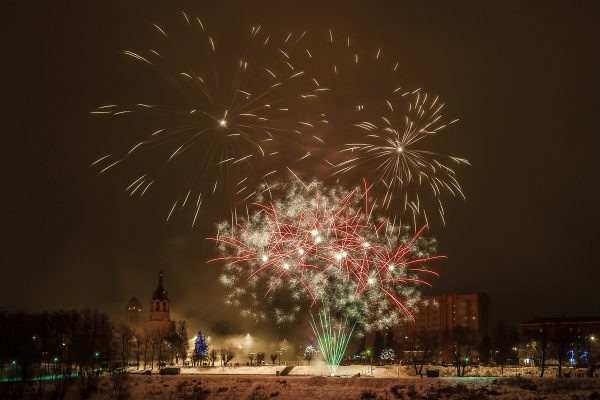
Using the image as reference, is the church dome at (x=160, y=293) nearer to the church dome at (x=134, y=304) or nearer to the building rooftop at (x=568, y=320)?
the church dome at (x=134, y=304)

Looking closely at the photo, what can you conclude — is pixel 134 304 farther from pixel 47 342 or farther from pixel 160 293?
pixel 47 342

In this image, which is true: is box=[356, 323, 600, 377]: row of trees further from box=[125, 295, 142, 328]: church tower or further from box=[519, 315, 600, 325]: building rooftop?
box=[125, 295, 142, 328]: church tower

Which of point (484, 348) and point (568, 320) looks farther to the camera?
point (568, 320)

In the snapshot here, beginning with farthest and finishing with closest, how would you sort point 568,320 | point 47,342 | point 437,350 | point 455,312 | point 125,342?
point 455,312
point 568,320
point 125,342
point 437,350
point 47,342

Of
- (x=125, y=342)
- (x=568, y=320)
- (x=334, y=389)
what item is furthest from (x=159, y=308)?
(x=334, y=389)

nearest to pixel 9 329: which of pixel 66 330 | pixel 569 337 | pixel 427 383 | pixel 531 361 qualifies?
pixel 66 330

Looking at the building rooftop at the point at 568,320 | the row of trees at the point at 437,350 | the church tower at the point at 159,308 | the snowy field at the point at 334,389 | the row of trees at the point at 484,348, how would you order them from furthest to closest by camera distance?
the church tower at the point at 159,308 < the building rooftop at the point at 568,320 < the row of trees at the point at 437,350 < the row of trees at the point at 484,348 < the snowy field at the point at 334,389

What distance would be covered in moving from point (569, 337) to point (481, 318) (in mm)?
87989

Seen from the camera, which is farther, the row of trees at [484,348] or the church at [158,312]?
the church at [158,312]

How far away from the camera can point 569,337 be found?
85.9 m

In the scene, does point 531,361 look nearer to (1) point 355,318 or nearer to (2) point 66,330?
(1) point 355,318

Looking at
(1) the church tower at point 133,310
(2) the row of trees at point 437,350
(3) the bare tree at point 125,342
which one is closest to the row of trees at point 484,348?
(2) the row of trees at point 437,350

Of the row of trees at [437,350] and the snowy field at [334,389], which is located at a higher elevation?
the snowy field at [334,389]

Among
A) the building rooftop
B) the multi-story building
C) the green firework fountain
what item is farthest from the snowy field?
the multi-story building
